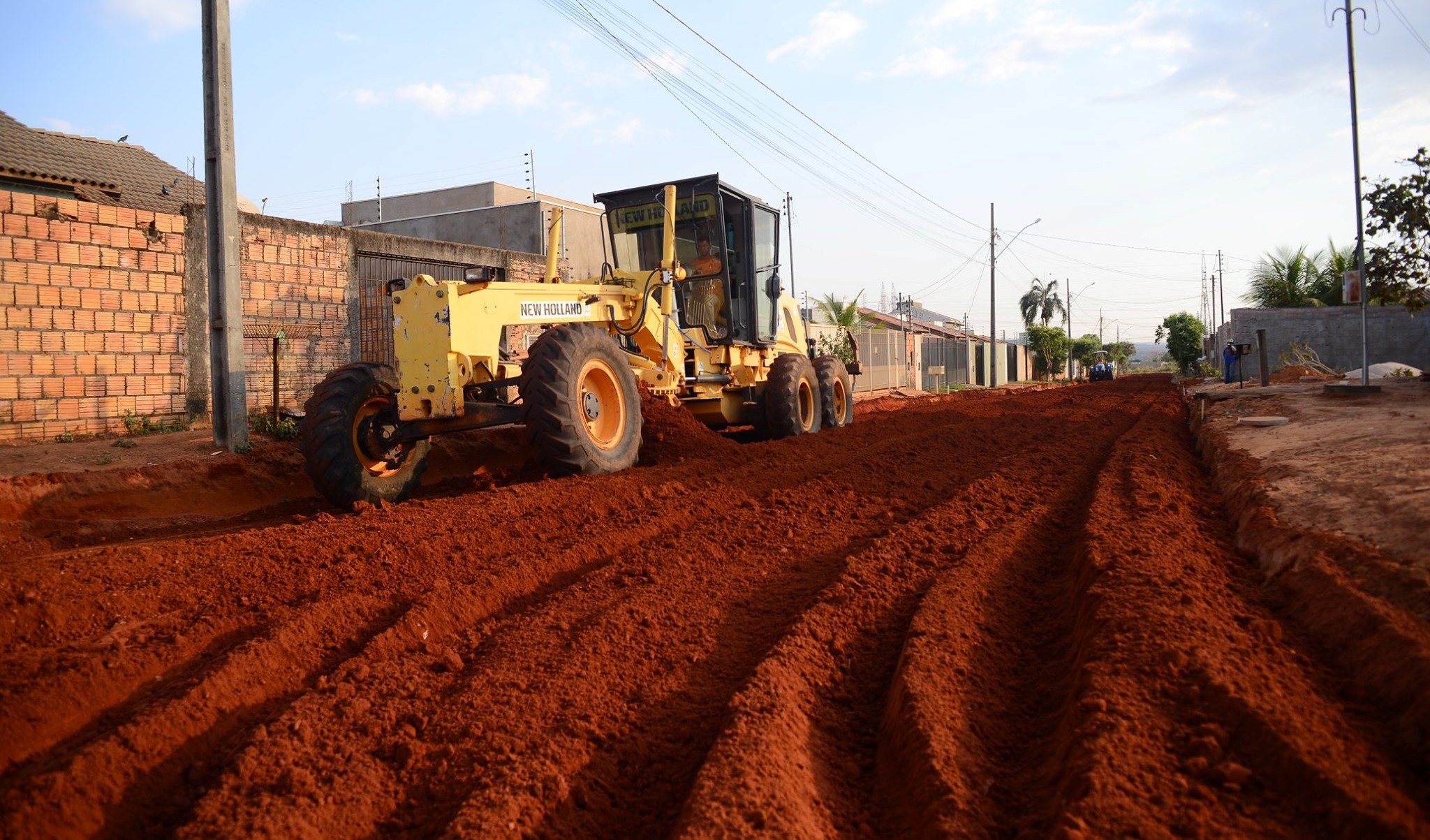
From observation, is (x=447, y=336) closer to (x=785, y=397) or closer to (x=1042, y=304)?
(x=785, y=397)

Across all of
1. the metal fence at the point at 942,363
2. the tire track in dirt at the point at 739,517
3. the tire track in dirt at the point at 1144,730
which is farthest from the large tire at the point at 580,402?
the metal fence at the point at 942,363

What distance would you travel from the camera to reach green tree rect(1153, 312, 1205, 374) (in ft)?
140

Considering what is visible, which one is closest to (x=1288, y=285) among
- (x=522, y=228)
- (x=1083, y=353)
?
(x=522, y=228)

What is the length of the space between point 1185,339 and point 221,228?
43.8m

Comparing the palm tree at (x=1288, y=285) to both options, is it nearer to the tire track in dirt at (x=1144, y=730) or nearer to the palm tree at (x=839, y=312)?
the palm tree at (x=839, y=312)

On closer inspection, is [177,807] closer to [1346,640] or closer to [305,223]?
[1346,640]

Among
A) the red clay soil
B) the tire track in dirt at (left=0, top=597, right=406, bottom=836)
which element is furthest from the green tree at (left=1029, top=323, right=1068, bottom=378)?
the tire track in dirt at (left=0, top=597, right=406, bottom=836)

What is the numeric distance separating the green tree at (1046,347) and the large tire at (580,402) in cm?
5482

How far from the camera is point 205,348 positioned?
1041 cm

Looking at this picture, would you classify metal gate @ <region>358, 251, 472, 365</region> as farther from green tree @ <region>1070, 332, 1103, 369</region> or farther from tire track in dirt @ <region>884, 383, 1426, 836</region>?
green tree @ <region>1070, 332, 1103, 369</region>

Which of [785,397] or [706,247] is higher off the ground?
[706,247]

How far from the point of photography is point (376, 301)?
13.0 meters

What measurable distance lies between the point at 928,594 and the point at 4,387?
8.96 metres

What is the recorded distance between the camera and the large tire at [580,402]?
21.8 feet
